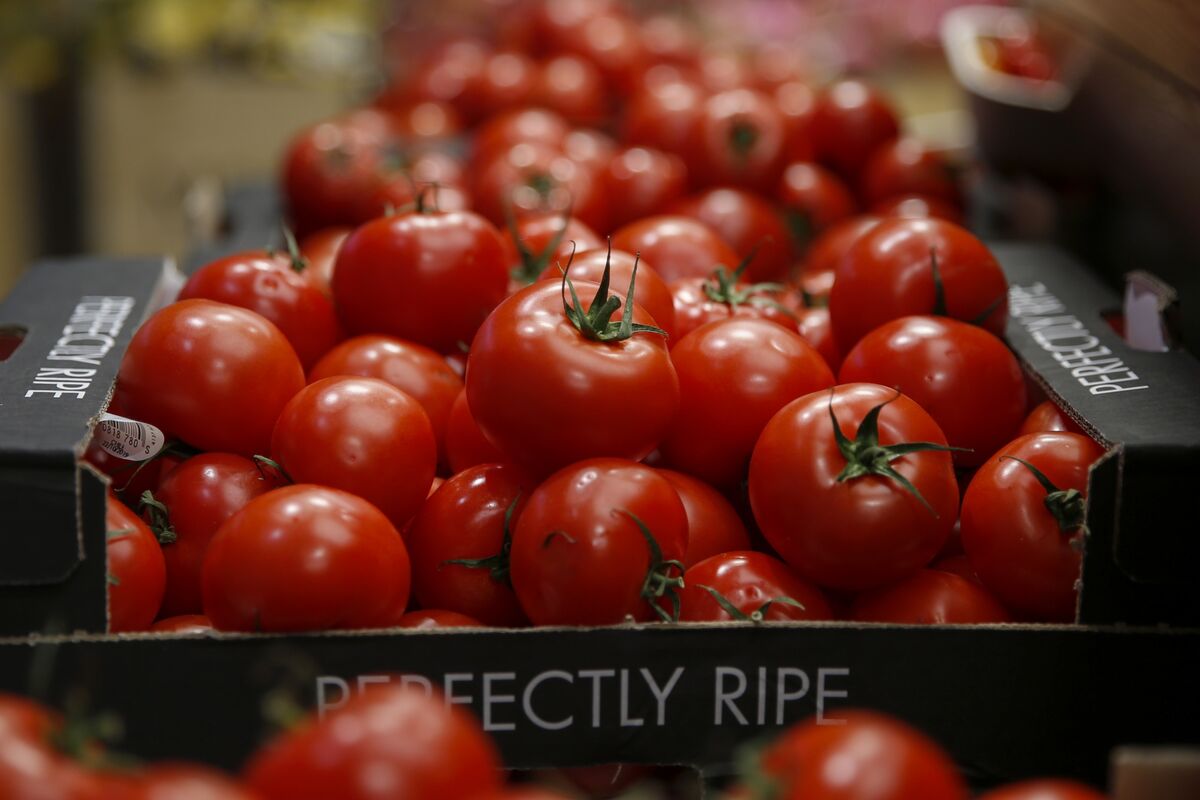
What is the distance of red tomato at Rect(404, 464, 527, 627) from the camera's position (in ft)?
4.52

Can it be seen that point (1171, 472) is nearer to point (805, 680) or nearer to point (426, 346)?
point (805, 680)

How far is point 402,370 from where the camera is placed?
160 cm

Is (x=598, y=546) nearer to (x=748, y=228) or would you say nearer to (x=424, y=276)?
(x=424, y=276)

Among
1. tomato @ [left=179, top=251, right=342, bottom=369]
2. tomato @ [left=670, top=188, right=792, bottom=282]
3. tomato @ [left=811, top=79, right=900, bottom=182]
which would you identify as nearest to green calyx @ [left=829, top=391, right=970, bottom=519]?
tomato @ [left=179, top=251, right=342, bottom=369]

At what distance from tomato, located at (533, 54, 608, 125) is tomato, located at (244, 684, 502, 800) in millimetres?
2559

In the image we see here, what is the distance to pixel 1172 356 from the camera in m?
1.59

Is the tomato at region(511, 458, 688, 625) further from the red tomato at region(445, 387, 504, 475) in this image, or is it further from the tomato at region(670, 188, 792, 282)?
the tomato at region(670, 188, 792, 282)

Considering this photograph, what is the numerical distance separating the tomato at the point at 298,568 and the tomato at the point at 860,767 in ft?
1.66

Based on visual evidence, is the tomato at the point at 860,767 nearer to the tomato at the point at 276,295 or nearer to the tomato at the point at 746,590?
the tomato at the point at 746,590

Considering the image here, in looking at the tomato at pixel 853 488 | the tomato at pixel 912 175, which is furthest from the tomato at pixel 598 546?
the tomato at pixel 912 175

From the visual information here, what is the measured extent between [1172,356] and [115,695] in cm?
130

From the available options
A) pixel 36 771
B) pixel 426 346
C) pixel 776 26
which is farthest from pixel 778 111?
pixel 776 26

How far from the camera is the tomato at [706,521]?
4.75ft

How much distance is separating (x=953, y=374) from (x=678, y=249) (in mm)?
558
